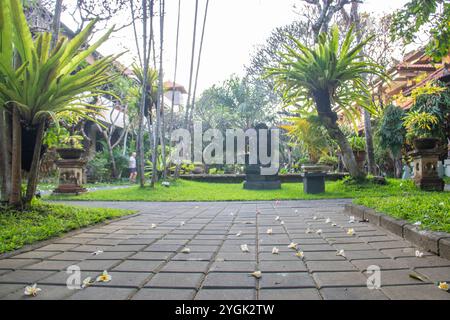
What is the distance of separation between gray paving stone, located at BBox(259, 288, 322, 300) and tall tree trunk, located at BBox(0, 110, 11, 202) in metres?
3.57

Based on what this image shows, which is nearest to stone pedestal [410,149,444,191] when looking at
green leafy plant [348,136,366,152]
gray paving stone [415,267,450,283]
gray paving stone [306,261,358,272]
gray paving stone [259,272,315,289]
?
green leafy plant [348,136,366,152]

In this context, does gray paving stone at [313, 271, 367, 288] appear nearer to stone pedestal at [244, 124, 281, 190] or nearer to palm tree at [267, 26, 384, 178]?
palm tree at [267, 26, 384, 178]

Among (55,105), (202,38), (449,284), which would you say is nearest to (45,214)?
(55,105)

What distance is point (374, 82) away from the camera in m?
16.4

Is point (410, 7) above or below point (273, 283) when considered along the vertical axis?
above

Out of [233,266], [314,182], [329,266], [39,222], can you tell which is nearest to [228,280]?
[233,266]

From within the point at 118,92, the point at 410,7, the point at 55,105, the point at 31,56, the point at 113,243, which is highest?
the point at 118,92

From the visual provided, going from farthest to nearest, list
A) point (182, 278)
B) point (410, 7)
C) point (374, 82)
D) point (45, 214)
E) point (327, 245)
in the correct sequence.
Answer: point (374, 82), point (45, 214), point (410, 7), point (327, 245), point (182, 278)

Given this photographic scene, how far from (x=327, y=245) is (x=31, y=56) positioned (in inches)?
144

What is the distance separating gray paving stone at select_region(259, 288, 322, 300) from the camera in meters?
1.68

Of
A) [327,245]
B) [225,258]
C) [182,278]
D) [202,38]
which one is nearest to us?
[182,278]

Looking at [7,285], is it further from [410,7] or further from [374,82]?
[374,82]

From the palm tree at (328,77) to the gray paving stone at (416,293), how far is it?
22.1 ft

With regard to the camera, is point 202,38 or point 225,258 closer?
point 225,258
